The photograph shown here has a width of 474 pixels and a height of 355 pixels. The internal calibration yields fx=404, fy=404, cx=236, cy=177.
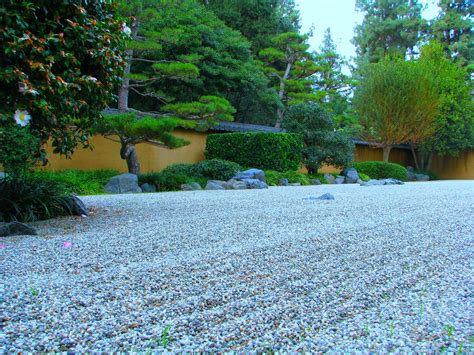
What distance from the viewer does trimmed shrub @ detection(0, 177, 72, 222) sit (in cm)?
325

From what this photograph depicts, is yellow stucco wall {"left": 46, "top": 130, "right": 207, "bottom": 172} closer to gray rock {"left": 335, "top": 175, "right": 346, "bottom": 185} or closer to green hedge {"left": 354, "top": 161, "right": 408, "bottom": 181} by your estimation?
gray rock {"left": 335, "top": 175, "right": 346, "bottom": 185}

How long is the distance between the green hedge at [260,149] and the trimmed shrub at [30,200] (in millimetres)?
6927

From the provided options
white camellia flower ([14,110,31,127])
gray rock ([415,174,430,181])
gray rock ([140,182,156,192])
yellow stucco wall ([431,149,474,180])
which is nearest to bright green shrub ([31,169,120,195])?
gray rock ([140,182,156,192])

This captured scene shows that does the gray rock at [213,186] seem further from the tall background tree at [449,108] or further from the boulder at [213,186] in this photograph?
the tall background tree at [449,108]

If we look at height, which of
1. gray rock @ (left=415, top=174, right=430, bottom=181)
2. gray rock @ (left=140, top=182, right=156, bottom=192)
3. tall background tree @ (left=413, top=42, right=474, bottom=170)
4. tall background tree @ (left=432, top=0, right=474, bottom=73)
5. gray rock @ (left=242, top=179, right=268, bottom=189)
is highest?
tall background tree @ (left=432, top=0, right=474, bottom=73)

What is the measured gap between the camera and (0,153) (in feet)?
16.5

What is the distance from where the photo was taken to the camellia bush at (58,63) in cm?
238

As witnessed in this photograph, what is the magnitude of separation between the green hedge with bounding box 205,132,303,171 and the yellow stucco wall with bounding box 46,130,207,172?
71 centimetres

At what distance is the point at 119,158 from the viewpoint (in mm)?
9797

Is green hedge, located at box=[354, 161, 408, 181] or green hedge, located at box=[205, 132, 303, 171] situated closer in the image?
green hedge, located at box=[205, 132, 303, 171]

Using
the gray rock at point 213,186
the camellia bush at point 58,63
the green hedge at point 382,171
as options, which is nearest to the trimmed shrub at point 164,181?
the gray rock at point 213,186

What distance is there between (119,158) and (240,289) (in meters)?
8.83

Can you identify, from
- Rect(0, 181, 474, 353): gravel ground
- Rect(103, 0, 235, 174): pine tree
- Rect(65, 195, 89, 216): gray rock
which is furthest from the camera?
Rect(103, 0, 235, 174): pine tree

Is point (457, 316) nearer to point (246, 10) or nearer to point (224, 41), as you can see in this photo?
point (224, 41)
